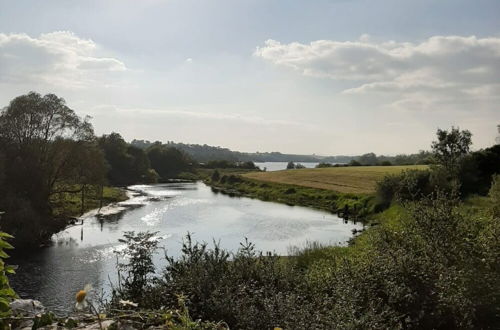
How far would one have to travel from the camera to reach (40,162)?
1382 inches

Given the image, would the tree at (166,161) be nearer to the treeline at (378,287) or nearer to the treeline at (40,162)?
the treeline at (40,162)

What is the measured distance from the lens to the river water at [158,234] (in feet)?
66.0

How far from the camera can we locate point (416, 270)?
6.91m

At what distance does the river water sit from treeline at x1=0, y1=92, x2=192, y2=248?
248 cm

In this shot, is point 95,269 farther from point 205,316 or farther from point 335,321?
point 335,321

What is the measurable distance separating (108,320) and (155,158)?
394ft

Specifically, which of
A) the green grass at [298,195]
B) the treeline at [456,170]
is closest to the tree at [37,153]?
the treeline at [456,170]

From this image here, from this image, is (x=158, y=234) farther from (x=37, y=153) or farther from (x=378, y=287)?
(x=378, y=287)

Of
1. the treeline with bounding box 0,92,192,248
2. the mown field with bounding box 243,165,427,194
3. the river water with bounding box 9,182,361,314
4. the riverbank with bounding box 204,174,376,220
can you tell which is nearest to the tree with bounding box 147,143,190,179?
the riverbank with bounding box 204,174,376,220

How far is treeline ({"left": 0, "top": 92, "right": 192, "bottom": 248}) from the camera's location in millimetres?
29719

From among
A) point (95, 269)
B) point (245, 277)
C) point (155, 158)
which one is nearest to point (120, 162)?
point (155, 158)

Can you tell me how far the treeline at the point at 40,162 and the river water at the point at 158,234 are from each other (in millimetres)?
2476

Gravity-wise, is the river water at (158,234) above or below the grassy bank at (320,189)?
below

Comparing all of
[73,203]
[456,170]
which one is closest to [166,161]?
[73,203]
